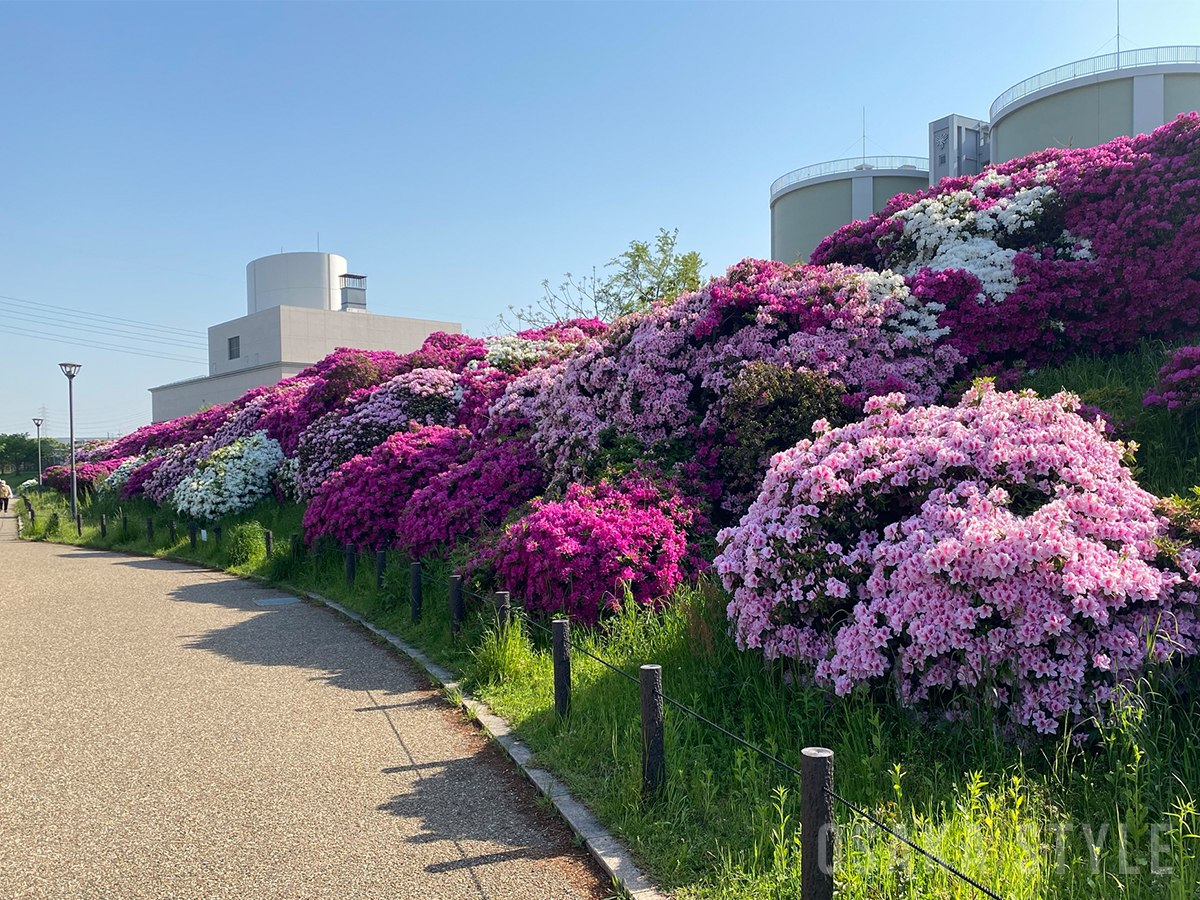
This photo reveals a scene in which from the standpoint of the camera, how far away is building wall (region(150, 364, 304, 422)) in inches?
2502

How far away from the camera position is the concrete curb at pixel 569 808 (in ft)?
12.3

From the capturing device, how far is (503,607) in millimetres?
7016

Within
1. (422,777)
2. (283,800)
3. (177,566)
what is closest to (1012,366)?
(422,777)

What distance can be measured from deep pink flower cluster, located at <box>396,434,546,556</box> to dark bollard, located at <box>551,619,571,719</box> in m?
4.66

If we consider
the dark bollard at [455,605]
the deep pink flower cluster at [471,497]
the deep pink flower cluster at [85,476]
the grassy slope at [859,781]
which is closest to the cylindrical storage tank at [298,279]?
the deep pink flower cluster at [85,476]

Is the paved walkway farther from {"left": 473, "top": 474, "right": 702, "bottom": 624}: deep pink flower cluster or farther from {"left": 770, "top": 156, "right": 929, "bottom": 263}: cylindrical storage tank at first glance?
{"left": 770, "top": 156, "right": 929, "bottom": 263}: cylindrical storage tank

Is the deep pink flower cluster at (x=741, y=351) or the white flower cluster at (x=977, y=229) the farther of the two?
the white flower cluster at (x=977, y=229)

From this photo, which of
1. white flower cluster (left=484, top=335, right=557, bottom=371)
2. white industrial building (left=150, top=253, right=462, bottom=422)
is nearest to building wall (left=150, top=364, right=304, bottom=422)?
white industrial building (left=150, top=253, right=462, bottom=422)

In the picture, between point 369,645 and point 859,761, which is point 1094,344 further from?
point 369,645

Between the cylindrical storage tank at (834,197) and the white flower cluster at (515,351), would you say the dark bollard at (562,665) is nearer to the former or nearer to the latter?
the white flower cluster at (515,351)

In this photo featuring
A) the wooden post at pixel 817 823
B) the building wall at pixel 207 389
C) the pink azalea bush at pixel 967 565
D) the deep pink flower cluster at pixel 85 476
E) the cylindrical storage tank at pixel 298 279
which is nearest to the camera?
the wooden post at pixel 817 823

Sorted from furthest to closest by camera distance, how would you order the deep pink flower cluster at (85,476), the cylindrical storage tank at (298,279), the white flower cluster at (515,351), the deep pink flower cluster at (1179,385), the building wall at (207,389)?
the cylindrical storage tank at (298,279), the building wall at (207,389), the deep pink flower cluster at (85,476), the white flower cluster at (515,351), the deep pink flower cluster at (1179,385)

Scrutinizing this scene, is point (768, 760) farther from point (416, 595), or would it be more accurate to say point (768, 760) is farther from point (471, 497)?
point (471, 497)

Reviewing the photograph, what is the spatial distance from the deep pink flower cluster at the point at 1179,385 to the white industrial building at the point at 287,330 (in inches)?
2139
